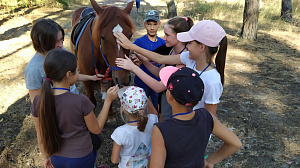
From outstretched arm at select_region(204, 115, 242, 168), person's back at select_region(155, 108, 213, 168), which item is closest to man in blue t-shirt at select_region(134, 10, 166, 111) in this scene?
outstretched arm at select_region(204, 115, 242, 168)

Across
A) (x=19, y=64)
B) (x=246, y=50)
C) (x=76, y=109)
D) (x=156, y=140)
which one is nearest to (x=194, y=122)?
(x=156, y=140)

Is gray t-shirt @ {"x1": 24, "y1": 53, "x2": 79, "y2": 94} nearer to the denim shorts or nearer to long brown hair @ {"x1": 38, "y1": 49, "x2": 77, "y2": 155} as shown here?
long brown hair @ {"x1": 38, "y1": 49, "x2": 77, "y2": 155}

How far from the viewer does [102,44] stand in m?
2.78

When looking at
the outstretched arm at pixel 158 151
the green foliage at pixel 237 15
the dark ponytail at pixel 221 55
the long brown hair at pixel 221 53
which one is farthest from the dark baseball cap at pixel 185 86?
the green foliage at pixel 237 15

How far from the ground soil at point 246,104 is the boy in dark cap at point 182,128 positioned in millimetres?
1904

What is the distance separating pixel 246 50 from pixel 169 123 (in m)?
7.00

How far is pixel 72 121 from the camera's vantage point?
1670mm

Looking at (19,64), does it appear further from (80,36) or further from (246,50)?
(246,50)

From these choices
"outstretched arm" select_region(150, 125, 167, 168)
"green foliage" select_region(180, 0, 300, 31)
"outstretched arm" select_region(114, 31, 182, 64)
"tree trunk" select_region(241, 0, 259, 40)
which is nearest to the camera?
"outstretched arm" select_region(150, 125, 167, 168)

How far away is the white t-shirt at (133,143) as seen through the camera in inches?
71.1

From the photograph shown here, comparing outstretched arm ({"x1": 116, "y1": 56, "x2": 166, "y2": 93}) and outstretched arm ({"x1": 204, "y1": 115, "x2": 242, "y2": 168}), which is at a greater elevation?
outstretched arm ({"x1": 116, "y1": 56, "x2": 166, "y2": 93})

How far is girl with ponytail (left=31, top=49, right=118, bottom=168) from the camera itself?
157 cm

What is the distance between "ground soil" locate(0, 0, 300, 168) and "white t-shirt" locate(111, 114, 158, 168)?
4.40 ft

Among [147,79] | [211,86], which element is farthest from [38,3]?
[211,86]
